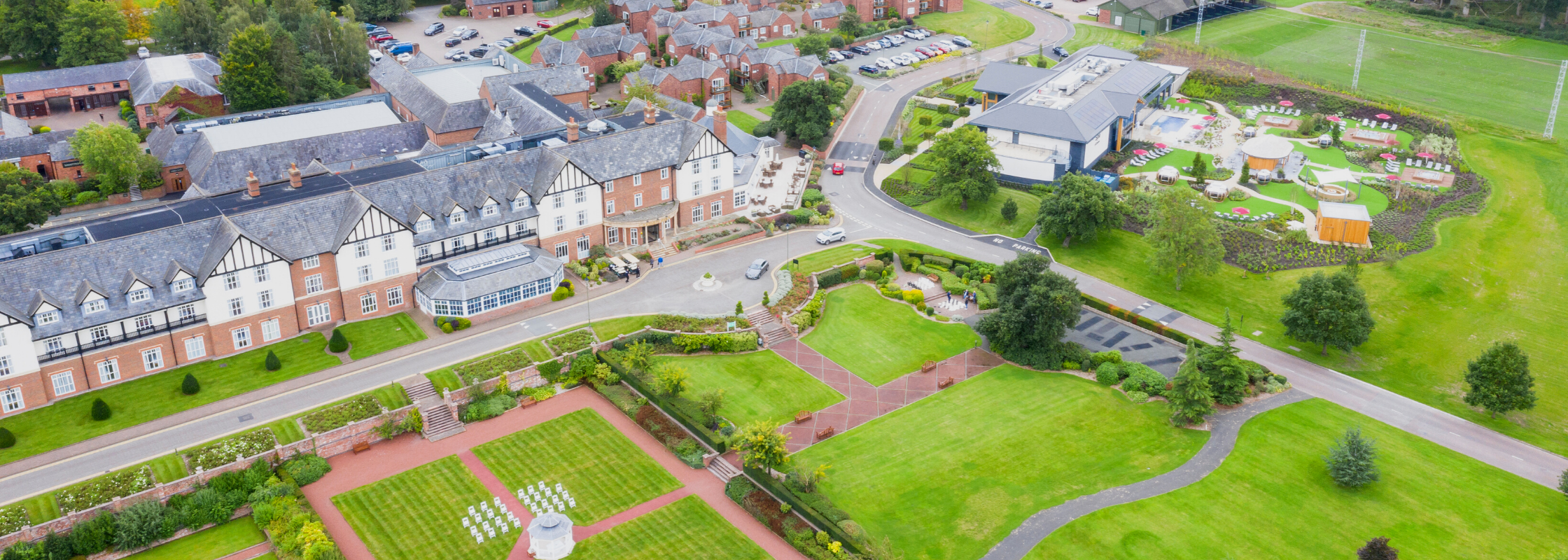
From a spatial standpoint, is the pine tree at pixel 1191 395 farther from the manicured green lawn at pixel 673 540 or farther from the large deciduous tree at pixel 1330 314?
the manicured green lawn at pixel 673 540

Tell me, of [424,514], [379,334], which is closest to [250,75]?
[379,334]

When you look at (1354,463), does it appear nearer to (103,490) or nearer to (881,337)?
(881,337)

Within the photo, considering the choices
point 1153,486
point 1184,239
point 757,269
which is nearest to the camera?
point 1153,486

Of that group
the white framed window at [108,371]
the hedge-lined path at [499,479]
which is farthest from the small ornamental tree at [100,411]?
the hedge-lined path at [499,479]

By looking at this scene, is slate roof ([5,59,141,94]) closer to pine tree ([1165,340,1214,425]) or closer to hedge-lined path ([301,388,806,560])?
hedge-lined path ([301,388,806,560])

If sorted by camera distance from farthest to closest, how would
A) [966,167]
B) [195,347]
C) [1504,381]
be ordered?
[966,167] → [195,347] → [1504,381]

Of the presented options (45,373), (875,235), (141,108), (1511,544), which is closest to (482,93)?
(141,108)
